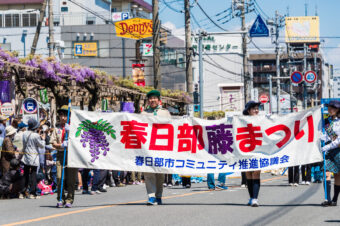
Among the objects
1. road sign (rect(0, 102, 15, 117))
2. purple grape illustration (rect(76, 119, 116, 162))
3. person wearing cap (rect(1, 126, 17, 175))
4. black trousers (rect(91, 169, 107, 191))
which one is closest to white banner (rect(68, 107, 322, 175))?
purple grape illustration (rect(76, 119, 116, 162))

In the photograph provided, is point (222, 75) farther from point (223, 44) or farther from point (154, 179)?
point (154, 179)

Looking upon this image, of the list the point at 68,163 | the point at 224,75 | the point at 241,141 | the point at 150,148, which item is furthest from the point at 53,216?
the point at 224,75

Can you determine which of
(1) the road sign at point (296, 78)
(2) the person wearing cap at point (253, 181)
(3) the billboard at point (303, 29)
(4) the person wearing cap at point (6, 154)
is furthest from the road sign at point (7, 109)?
(3) the billboard at point (303, 29)

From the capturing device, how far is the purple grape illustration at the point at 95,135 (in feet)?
37.3

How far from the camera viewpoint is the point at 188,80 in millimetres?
31594

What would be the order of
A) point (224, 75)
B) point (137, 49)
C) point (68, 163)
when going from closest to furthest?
point (68, 163) → point (137, 49) → point (224, 75)

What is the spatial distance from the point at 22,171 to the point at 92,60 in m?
46.4

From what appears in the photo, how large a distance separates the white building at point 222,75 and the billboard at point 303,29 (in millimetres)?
38934

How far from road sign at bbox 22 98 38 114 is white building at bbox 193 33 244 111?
72959mm

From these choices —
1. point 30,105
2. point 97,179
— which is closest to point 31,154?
point 97,179

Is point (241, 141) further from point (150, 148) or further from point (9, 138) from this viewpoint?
point (9, 138)

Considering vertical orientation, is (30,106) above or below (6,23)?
below

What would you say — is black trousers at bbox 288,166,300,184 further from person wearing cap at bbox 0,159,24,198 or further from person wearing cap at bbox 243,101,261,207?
person wearing cap at bbox 0,159,24,198

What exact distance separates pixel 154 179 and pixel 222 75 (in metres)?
98.5
